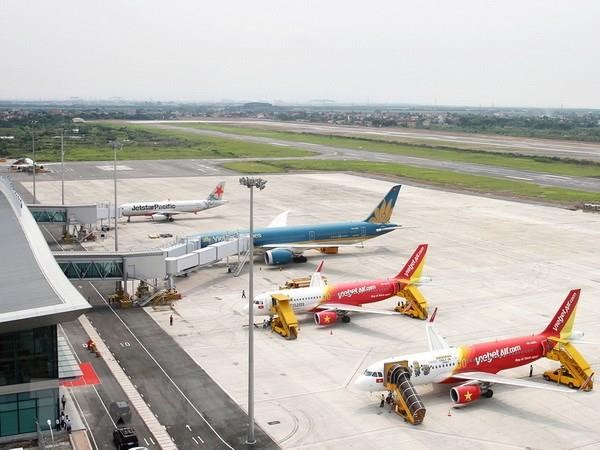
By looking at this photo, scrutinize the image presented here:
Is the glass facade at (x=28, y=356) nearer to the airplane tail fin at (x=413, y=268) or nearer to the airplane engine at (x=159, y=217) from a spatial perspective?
the airplane tail fin at (x=413, y=268)

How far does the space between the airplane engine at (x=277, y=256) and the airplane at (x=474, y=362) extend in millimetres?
35494

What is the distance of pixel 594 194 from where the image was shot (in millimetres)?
145625

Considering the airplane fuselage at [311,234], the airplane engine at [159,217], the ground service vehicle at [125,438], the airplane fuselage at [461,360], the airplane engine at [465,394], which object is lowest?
the ground service vehicle at [125,438]

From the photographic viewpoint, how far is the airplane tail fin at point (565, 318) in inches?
1998

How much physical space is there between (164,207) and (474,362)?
76741 mm

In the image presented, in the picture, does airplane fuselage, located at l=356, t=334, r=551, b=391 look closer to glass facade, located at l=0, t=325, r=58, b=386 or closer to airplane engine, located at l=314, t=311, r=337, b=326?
airplane engine, located at l=314, t=311, r=337, b=326

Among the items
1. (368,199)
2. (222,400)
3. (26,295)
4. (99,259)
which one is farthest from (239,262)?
(368,199)

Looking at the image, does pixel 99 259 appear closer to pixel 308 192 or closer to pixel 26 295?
pixel 26 295

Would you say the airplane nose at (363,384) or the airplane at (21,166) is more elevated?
the airplane at (21,166)

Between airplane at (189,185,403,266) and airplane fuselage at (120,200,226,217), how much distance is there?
27221mm

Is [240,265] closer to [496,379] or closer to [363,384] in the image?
[363,384]

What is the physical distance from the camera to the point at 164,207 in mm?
116938

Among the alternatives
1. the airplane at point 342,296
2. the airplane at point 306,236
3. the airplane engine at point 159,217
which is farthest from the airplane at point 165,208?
the airplane at point 342,296

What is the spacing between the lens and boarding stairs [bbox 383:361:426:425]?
44.5 meters
